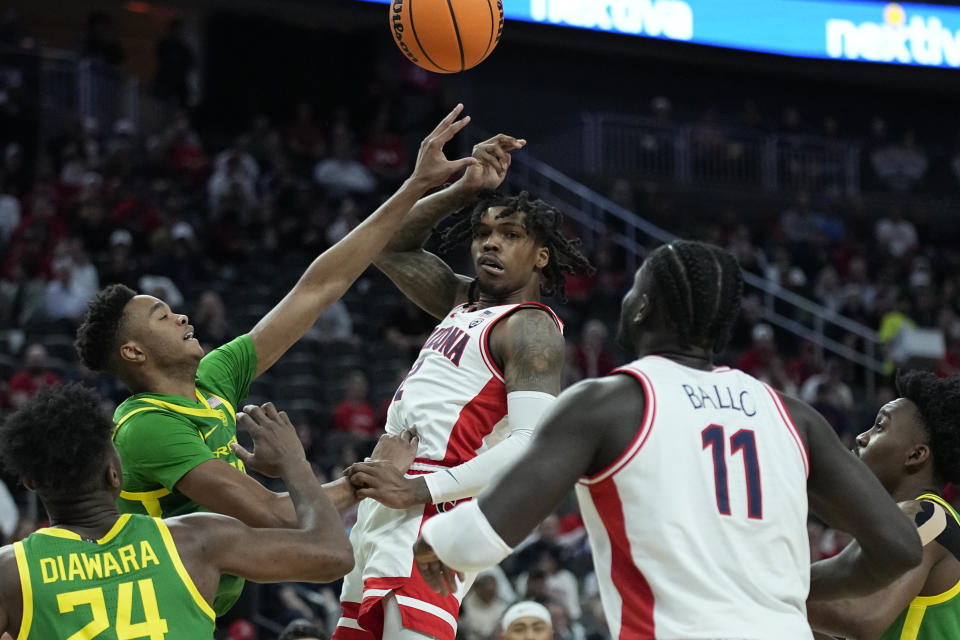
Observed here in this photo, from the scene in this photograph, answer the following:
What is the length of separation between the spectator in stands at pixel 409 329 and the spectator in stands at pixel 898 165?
37.3 ft

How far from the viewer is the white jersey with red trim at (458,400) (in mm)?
4758

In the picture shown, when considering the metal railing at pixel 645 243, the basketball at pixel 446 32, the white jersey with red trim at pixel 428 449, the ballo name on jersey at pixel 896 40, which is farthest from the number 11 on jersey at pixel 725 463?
the ballo name on jersey at pixel 896 40

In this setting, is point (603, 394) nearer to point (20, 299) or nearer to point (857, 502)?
point (857, 502)

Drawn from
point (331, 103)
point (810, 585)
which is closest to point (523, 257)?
point (810, 585)

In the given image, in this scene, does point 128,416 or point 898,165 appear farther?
point 898,165

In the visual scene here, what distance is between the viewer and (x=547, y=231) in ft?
16.9

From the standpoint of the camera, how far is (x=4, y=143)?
16.0 meters

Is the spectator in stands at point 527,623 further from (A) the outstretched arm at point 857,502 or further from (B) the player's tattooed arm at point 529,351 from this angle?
(A) the outstretched arm at point 857,502

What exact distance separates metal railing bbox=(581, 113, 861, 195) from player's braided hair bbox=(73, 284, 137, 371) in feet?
51.1

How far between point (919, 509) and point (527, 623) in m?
4.31

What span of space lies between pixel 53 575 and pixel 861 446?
260 centimetres

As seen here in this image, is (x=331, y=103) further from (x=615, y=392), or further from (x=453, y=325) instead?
(x=615, y=392)

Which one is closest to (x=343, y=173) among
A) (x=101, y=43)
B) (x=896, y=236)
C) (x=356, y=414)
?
(x=101, y=43)

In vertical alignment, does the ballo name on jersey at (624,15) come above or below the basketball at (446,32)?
above
